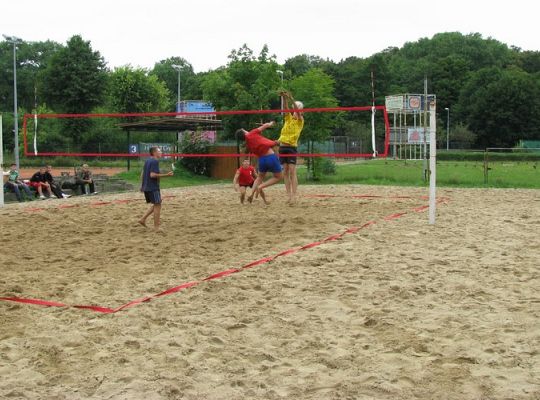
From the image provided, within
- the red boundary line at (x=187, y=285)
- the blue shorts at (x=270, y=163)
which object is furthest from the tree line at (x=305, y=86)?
the red boundary line at (x=187, y=285)

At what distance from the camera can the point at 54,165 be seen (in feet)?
113

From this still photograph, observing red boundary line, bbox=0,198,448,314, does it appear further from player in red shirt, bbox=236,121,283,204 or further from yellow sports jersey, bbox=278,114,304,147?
yellow sports jersey, bbox=278,114,304,147

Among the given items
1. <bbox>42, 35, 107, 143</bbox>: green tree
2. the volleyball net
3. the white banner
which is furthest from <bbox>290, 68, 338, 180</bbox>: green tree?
<bbox>42, 35, 107, 143</bbox>: green tree

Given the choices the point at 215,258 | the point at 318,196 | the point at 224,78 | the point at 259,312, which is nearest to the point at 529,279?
the point at 259,312

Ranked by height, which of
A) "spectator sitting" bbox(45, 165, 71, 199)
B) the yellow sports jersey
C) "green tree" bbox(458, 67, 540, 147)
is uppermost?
"green tree" bbox(458, 67, 540, 147)

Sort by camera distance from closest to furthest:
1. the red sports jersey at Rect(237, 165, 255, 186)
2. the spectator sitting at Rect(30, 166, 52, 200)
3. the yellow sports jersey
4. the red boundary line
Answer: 1. the red boundary line
2. the yellow sports jersey
3. the red sports jersey at Rect(237, 165, 255, 186)
4. the spectator sitting at Rect(30, 166, 52, 200)

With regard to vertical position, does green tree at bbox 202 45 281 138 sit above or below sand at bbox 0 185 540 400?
above

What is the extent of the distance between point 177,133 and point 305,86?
6.38 metres

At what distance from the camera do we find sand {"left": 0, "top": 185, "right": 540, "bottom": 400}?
3248 millimetres

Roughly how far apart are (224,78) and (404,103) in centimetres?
610

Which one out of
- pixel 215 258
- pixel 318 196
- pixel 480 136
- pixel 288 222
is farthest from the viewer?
pixel 480 136

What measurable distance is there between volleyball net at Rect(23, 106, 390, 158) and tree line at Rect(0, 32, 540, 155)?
10cm

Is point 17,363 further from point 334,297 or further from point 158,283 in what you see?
point 334,297

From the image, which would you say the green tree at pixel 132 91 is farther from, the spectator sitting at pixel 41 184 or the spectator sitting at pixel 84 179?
the spectator sitting at pixel 41 184
